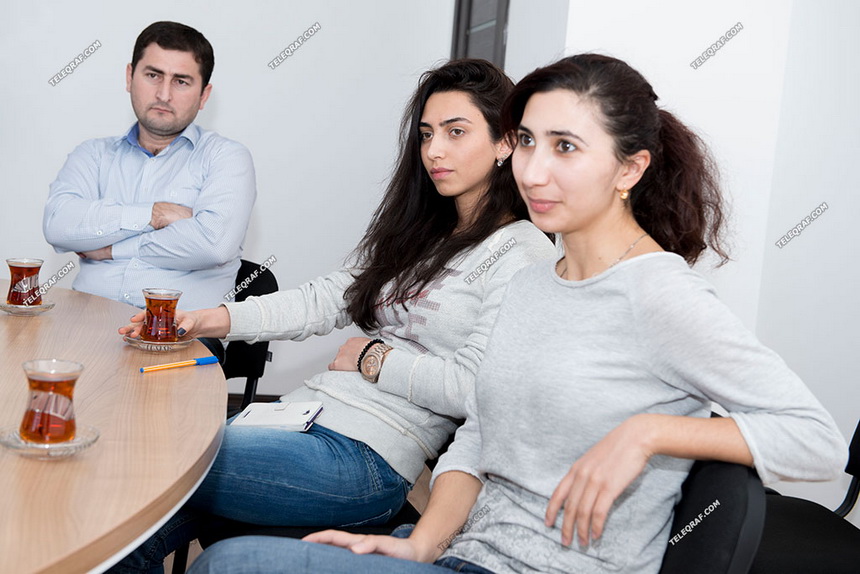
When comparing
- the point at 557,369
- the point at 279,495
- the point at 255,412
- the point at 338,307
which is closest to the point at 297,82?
the point at 338,307

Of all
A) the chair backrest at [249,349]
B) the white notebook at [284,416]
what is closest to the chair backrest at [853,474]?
the white notebook at [284,416]

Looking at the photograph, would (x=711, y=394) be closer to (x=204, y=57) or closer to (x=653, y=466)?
(x=653, y=466)

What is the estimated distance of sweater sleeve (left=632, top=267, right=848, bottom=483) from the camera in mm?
946

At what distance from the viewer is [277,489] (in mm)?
1496

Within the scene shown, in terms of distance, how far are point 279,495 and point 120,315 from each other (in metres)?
0.71

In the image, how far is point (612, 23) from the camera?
2609mm

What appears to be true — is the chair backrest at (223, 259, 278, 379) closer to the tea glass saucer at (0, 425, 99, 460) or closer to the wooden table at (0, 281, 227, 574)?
the wooden table at (0, 281, 227, 574)

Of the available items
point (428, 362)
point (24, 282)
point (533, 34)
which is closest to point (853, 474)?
Answer: point (428, 362)

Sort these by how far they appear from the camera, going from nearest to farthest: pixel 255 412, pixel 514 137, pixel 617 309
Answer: pixel 617 309, pixel 514 137, pixel 255 412

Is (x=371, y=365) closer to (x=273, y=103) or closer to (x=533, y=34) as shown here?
(x=533, y=34)

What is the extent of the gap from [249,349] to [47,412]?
53.5 inches

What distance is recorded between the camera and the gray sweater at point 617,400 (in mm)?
967

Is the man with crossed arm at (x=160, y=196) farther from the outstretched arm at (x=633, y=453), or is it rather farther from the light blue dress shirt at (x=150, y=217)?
the outstretched arm at (x=633, y=453)

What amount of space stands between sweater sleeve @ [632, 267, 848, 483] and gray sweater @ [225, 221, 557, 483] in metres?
0.59
